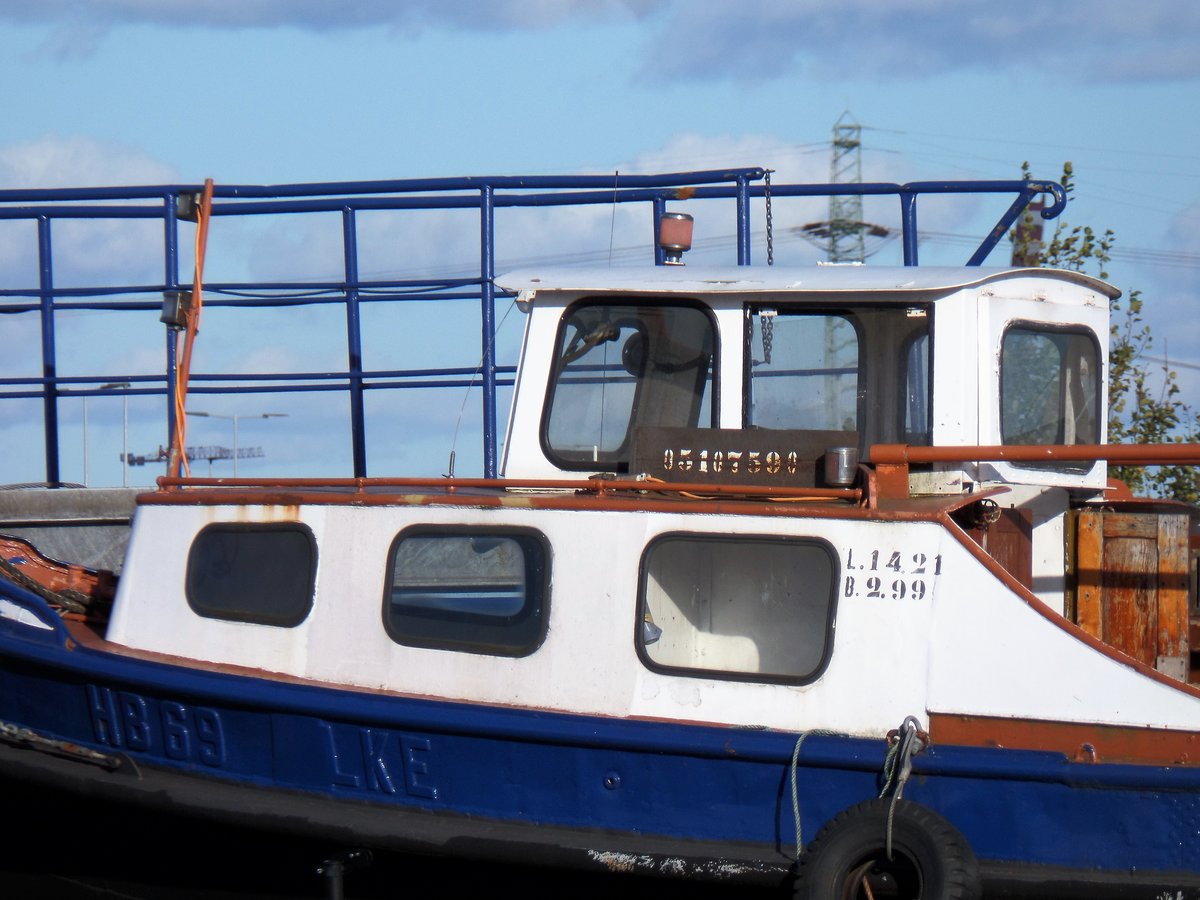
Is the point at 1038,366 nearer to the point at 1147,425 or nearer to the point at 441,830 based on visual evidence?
the point at 441,830

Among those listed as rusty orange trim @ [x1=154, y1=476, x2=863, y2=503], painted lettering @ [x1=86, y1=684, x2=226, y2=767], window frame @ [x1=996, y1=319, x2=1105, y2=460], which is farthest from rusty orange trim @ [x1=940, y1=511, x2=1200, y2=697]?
painted lettering @ [x1=86, y1=684, x2=226, y2=767]

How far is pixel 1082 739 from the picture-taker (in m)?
4.81

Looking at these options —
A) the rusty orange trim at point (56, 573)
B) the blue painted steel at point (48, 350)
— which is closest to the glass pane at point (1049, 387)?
the rusty orange trim at point (56, 573)

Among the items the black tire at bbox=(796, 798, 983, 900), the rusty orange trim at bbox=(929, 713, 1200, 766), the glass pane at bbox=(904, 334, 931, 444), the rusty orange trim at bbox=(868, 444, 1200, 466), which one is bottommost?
Answer: the black tire at bbox=(796, 798, 983, 900)

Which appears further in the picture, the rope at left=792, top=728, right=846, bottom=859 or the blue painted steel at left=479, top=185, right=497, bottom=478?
the blue painted steel at left=479, top=185, right=497, bottom=478

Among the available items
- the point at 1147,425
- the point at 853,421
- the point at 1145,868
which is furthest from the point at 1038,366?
the point at 1147,425

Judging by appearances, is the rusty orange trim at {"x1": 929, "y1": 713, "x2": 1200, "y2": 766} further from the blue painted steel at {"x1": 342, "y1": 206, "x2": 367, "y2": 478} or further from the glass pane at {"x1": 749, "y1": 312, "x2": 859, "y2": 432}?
the blue painted steel at {"x1": 342, "y1": 206, "x2": 367, "y2": 478}

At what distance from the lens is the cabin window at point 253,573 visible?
215 inches

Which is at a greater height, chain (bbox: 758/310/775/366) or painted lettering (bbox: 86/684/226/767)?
chain (bbox: 758/310/775/366)

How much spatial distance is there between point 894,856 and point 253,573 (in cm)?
266

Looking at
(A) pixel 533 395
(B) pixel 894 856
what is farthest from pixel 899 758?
(A) pixel 533 395

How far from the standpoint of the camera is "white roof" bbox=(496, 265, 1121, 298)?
561 centimetres

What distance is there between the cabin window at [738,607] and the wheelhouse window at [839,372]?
825mm

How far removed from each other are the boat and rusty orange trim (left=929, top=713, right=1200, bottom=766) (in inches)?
0.4
